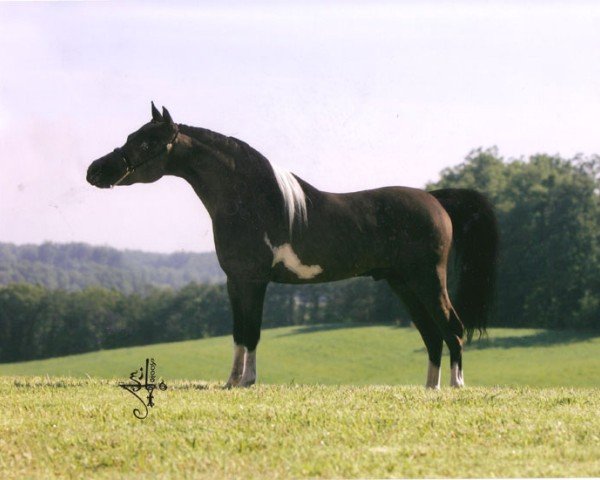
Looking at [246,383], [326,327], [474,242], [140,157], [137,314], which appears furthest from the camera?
[137,314]

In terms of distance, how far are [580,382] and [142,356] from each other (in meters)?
27.7

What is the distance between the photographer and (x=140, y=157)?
10.8 metres

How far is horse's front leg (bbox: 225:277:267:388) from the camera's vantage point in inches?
418

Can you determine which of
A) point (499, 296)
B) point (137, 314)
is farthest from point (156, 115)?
point (137, 314)

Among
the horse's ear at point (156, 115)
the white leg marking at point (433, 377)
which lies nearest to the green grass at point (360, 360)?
the white leg marking at point (433, 377)

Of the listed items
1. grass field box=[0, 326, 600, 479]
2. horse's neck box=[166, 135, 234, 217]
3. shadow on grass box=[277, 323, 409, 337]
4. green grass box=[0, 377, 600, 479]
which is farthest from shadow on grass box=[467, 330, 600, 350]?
green grass box=[0, 377, 600, 479]

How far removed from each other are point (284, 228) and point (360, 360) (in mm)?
46301

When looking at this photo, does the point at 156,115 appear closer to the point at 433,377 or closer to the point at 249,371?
the point at 249,371

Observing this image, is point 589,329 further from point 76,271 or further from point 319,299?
point 76,271

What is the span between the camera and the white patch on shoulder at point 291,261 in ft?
35.4

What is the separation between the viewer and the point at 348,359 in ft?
186

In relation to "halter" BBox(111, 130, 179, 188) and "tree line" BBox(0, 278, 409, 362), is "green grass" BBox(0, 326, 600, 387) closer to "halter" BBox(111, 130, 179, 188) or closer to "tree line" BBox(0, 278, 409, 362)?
"tree line" BBox(0, 278, 409, 362)

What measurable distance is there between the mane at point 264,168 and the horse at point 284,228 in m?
0.01

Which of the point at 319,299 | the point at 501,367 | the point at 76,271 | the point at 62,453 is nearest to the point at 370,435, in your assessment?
the point at 62,453
